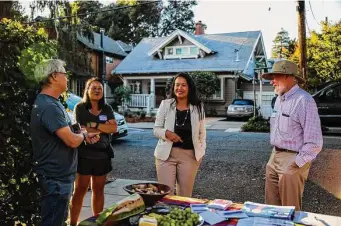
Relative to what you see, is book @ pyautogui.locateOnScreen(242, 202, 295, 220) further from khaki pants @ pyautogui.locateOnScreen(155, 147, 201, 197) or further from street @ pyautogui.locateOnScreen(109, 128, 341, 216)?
street @ pyautogui.locateOnScreen(109, 128, 341, 216)

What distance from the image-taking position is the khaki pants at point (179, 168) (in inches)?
160

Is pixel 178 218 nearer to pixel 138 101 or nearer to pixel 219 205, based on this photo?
pixel 219 205

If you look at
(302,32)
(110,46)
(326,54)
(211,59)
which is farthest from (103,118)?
(110,46)

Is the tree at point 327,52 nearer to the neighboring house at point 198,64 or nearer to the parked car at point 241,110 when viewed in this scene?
the parked car at point 241,110

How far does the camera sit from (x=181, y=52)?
26.0 meters

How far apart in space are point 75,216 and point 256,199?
9.91 ft

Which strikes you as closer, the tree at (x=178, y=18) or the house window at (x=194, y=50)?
the house window at (x=194, y=50)

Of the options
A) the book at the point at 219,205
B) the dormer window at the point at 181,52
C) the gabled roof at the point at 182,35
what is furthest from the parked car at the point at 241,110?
the book at the point at 219,205

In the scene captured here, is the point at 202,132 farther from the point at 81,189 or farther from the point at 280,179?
the point at 81,189

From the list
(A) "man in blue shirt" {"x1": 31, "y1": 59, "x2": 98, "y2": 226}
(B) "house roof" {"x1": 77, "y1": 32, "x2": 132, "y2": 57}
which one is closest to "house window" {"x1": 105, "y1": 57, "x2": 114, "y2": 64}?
(B) "house roof" {"x1": 77, "y1": 32, "x2": 132, "y2": 57}

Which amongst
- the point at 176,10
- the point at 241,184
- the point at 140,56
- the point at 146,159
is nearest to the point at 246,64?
the point at 140,56

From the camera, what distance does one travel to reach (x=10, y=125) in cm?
294

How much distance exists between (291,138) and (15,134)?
2472mm

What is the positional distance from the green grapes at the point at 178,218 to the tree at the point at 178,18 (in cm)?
5052
